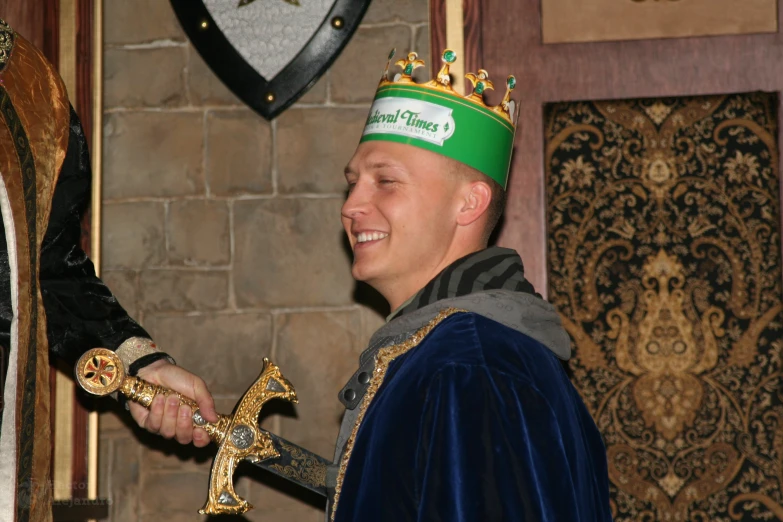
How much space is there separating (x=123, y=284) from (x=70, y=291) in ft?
2.65

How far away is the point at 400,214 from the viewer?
1.88 meters

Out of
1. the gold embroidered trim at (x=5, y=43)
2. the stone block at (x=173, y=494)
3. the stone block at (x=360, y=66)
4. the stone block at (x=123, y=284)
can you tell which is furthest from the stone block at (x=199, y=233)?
the gold embroidered trim at (x=5, y=43)

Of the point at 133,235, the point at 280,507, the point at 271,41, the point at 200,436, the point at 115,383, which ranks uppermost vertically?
the point at 271,41

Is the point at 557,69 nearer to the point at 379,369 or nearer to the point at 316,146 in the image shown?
the point at 316,146

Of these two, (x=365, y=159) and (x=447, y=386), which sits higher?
(x=365, y=159)

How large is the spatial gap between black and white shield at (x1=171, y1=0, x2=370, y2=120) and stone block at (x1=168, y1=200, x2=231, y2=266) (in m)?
0.33

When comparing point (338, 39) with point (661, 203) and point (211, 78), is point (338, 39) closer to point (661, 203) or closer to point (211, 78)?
point (211, 78)

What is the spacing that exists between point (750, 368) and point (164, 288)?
1.71 m

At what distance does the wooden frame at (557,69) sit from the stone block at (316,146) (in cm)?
36

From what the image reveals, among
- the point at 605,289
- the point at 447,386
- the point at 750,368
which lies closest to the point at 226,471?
the point at 447,386

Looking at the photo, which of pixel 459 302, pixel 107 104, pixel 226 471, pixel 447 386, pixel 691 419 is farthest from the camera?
pixel 107 104

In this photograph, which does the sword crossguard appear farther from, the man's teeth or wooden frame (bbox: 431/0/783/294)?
wooden frame (bbox: 431/0/783/294)

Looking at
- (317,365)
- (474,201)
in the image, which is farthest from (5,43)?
(317,365)

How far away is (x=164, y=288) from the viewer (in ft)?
9.86
